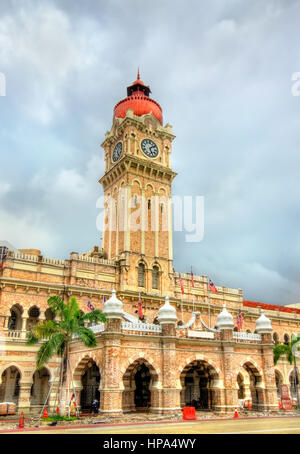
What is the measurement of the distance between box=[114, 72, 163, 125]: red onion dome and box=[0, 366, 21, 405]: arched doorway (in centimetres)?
3128

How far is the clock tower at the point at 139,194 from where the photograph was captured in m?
44.4

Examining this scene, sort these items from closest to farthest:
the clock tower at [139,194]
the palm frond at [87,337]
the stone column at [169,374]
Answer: the palm frond at [87,337]
the stone column at [169,374]
the clock tower at [139,194]

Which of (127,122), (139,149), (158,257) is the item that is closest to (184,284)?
(158,257)

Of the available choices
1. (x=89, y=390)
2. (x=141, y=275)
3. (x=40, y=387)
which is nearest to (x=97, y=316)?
(x=89, y=390)

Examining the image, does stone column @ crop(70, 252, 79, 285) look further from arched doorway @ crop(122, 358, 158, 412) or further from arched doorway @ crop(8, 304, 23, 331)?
arched doorway @ crop(122, 358, 158, 412)

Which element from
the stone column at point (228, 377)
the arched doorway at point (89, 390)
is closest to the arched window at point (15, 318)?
the arched doorway at point (89, 390)

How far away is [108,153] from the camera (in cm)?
5225

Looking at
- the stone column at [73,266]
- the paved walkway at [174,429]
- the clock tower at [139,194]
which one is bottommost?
the paved walkway at [174,429]

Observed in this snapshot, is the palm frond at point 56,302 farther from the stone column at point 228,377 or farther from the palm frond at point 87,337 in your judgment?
the stone column at point 228,377

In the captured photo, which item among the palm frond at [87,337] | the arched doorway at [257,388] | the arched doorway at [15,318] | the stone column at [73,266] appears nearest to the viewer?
the palm frond at [87,337]

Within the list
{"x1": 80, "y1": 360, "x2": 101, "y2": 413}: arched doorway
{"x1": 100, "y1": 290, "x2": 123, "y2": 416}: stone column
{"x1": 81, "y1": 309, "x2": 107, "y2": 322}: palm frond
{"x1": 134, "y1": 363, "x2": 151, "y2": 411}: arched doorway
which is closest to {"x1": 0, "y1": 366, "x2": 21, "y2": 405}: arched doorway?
{"x1": 80, "y1": 360, "x2": 101, "y2": 413}: arched doorway

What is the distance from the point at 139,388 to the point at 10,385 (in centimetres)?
1110

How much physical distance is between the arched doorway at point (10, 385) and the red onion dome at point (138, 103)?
31.3 metres

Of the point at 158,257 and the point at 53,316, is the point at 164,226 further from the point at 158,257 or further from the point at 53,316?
the point at 53,316
